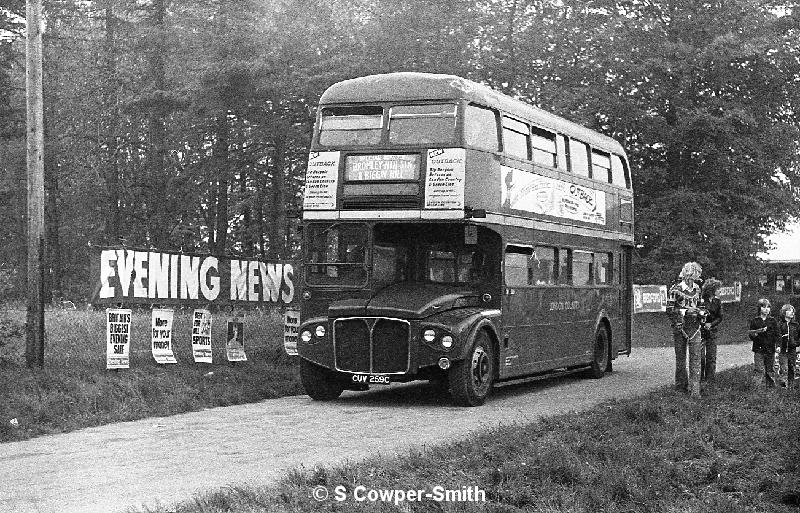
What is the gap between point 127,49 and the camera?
45.2m

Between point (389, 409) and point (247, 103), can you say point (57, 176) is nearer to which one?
point (247, 103)

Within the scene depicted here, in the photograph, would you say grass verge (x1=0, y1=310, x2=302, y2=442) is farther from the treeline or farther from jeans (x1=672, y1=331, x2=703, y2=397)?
the treeline

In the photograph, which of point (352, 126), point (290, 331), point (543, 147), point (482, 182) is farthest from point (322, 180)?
point (290, 331)

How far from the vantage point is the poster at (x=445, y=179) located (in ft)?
53.9

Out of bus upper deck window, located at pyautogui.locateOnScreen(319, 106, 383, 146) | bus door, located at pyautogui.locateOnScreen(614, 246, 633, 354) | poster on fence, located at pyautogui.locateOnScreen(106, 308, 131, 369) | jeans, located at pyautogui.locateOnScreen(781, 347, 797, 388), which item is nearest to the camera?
poster on fence, located at pyautogui.locateOnScreen(106, 308, 131, 369)

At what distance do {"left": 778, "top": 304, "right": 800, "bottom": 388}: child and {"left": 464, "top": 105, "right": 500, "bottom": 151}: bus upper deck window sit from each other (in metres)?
5.35

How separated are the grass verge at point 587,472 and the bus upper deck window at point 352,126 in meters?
5.40

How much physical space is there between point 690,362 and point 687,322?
614 millimetres

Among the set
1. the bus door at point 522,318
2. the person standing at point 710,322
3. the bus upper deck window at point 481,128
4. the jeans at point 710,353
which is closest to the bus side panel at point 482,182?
the bus upper deck window at point 481,128

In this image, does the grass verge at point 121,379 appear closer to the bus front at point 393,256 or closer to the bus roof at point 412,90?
the bus front at point 393,256

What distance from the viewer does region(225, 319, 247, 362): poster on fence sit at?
63.9ft

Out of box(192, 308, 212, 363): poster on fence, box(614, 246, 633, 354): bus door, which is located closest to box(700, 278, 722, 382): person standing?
box(614, 246, 633, 354): bus door

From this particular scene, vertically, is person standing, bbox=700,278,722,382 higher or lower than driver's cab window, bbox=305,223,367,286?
lower

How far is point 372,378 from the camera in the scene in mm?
16453
